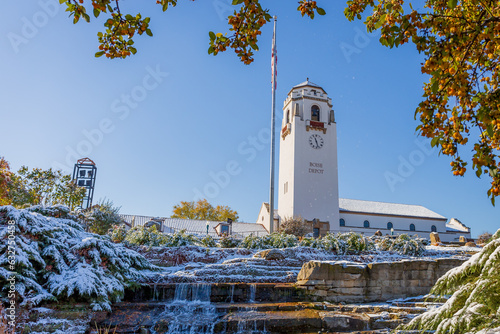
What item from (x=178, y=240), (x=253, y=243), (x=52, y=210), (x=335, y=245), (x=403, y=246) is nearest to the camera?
(x=52, y=210)

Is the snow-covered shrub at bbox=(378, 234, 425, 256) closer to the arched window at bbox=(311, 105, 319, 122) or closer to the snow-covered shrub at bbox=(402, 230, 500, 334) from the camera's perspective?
the snow-covered shrub at bbox=(402, 230, 500, 334)

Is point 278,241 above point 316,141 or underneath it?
underneath

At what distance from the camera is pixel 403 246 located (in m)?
14.8

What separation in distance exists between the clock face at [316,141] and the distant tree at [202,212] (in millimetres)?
16559

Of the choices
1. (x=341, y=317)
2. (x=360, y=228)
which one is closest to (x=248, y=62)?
(x=341, y=317)

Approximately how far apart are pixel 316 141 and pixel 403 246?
29399 mm

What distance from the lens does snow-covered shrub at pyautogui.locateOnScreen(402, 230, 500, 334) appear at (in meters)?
2.47

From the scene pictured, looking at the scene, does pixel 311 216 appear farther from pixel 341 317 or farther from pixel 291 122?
pixel 341 317

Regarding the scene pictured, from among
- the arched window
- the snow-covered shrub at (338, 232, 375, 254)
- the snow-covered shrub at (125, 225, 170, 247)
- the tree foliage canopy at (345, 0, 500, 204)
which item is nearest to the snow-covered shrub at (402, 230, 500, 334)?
the tree foliage canopy at (345, 0, 500, 204)

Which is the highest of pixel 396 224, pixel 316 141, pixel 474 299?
pixel 316 141

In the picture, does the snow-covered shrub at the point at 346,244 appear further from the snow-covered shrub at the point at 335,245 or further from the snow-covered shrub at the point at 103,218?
the snow-covered shrub at the point at 103,218

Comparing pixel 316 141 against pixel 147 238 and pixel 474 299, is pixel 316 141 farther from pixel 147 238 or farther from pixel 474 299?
pixel 474 299

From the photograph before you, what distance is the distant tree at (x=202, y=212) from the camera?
50750mm

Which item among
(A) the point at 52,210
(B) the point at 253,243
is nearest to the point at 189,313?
(A) the point at 52,210
